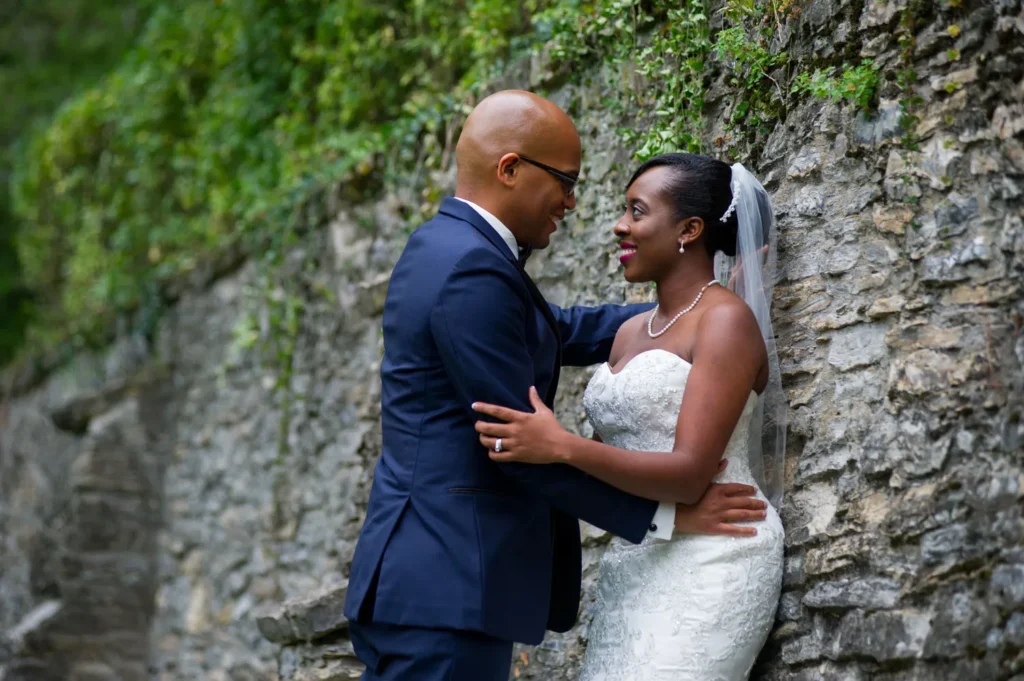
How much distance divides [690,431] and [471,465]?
53cm

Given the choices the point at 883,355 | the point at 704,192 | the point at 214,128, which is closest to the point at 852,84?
the point at 704,192

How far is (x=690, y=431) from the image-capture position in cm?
265

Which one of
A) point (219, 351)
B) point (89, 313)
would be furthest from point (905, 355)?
point (89, 313)

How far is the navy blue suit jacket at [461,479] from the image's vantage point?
2582 mm

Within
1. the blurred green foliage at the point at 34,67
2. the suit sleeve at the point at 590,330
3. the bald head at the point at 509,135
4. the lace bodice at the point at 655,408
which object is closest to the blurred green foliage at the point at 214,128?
the blurred green foliage at the point at 34,67

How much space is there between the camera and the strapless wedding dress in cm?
264

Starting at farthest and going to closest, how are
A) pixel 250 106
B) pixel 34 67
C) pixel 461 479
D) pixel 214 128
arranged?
1. pixel 34 67
2. pixel 214 128
3. pixel 250 106
4. pixel 461 479

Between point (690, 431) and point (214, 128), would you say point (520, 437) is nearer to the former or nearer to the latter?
→ point (690, 431)

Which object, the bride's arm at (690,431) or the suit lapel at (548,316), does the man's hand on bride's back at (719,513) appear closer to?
the bride's arm at (690,431)

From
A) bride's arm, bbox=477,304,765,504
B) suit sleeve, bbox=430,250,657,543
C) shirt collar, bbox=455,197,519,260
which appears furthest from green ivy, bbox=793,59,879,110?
suit sleeve, bbox=430,250,657,543

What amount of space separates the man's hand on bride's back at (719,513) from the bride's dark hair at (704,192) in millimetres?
675

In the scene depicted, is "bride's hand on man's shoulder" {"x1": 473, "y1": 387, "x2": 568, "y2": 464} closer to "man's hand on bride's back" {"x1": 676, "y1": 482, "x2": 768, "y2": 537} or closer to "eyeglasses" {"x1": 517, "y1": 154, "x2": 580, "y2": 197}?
"man's hand on bride's back" {"x1": 676, "y1": 482, "x2": 768, "y2": 537}

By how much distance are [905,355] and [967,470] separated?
1.09 feet

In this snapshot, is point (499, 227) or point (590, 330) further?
point (590, 330)
